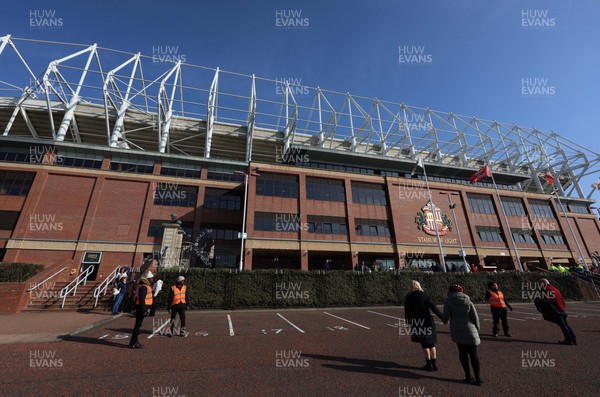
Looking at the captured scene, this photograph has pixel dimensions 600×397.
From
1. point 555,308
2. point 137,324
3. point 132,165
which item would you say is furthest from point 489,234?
point 132,165

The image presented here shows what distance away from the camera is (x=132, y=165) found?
99.7ft

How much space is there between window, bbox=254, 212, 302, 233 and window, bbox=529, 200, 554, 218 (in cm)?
3812

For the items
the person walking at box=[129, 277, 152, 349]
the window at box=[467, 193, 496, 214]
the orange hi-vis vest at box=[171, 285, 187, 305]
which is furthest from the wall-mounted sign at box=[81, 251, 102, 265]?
the window at box=[467, 193, 496, 214]

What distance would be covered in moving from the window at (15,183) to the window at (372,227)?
35.9 m

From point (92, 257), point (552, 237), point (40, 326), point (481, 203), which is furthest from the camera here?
point (552, 237)

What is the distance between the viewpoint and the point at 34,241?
24188mm

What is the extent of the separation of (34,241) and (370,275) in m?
31.1

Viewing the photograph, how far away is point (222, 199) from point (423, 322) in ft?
94.4

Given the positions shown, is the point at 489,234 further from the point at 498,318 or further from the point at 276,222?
the point at 498,318

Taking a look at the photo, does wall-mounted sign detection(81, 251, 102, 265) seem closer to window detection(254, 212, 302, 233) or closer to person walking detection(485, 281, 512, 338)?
window detection(254, 212, 302, 233)

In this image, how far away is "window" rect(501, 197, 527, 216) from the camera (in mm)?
37991

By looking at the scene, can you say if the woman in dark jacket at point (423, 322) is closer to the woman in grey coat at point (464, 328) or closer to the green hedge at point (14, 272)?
the woman in grey coat at point (464, 328)

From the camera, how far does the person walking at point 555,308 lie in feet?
25.9

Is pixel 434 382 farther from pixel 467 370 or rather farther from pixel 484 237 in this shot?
pixel 484 237
